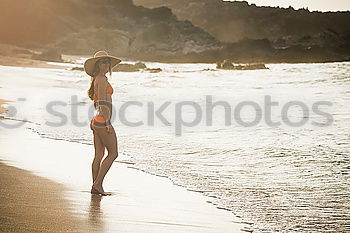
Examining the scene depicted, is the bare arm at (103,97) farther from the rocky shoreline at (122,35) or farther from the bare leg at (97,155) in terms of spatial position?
the rocky shoreline at (122,35)

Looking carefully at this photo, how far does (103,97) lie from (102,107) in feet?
0.32

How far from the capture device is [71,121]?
14336 millimetres

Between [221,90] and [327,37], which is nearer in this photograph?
[221,90]

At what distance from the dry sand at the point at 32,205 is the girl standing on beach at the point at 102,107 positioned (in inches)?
18.1

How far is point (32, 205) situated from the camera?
5.06 m

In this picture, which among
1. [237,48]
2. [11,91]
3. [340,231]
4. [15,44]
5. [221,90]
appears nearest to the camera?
[340,231]

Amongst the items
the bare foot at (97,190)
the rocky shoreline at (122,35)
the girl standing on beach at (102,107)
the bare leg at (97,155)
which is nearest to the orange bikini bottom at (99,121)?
the girl standing on beach at (102,107)

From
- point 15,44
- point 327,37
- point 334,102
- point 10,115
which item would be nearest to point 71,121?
point 10,115

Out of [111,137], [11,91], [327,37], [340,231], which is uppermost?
[327,37]

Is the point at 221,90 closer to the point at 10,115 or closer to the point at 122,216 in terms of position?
the point at 10,115

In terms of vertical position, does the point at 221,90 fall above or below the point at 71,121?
above

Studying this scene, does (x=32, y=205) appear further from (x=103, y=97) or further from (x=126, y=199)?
(x=103, y=97)

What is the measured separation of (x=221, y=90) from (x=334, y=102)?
28.1 feet

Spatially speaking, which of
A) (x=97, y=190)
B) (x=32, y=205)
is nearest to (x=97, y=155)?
(x=97, y=190)
